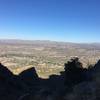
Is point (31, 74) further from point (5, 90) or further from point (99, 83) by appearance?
point (99, 83)

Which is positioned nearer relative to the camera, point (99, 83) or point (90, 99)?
point (90, 99)

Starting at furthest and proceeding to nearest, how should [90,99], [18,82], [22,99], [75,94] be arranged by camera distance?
[18,82] → [22,99] → [75,94] → [90,99]

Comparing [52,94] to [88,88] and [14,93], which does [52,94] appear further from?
[14,93]

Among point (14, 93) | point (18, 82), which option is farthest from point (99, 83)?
point (18, 82)

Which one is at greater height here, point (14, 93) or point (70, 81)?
point (70, 81)

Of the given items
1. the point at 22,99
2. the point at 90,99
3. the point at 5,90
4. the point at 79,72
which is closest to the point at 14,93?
the point at 5,90

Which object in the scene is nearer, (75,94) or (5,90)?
(75,94)

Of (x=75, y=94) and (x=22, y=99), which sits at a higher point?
(x=75, y=94)

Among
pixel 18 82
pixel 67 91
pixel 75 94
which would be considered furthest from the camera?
pixel 18 82

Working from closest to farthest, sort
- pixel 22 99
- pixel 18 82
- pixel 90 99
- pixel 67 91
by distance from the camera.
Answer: pixel 90 99 → pixel 67 91 → pixel 22 99 → pixel 18 82
